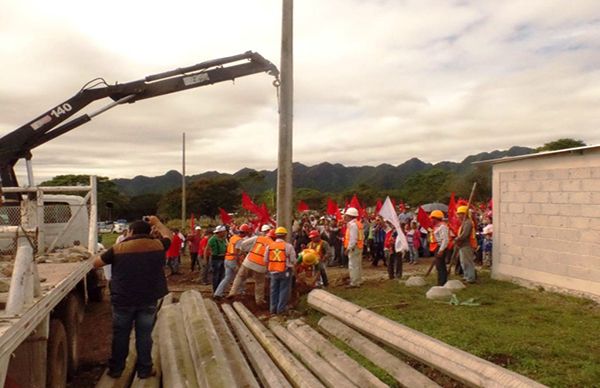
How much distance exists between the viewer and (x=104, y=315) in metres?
11.6

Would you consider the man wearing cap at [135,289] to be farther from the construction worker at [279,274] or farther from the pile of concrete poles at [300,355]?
the construction worker at [279,274]

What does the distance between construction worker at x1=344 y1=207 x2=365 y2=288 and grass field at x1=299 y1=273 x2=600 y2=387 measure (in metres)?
0.42

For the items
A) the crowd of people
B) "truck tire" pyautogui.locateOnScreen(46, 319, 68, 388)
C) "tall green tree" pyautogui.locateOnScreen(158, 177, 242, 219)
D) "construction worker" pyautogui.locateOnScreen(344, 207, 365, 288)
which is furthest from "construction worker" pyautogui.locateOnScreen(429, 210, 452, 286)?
"tall green tree" pyautogui.locateOnScreen(158, 177, 242, 219)

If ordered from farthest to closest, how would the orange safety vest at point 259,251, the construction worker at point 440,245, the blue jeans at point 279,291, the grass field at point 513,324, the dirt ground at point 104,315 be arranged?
1. the construction worker at point 440,245
2. the orange safety vest at point 259,251
3. the blue jeans at point 279,291
4. the dirt ground at point 104,315
5. the grass field at point 513,324

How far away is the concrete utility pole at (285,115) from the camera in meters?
11.6

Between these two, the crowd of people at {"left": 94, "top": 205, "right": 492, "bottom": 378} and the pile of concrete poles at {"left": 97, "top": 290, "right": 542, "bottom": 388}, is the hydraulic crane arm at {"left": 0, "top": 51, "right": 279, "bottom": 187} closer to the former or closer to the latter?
the crowd of people at {"left": 94, "top": 205, "right": 492, "bottom": 378}

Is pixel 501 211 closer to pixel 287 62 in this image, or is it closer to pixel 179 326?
pixel 287 62

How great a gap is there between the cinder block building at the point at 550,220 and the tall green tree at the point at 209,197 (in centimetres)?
5924

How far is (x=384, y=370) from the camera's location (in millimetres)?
5992

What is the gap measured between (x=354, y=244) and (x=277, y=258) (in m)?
2.81

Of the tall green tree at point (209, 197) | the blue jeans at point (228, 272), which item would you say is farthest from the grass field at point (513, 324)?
the tall green tree at point (209, 197)

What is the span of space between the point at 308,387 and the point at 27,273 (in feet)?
8.93

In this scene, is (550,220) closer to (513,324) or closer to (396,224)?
(396,224)

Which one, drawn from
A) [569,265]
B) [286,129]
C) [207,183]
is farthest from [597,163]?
[207,183]
